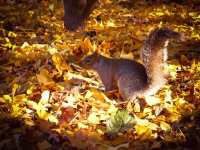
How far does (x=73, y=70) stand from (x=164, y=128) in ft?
5.69

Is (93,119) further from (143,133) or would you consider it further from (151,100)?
(151,100)

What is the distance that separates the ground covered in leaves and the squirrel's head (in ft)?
0.40

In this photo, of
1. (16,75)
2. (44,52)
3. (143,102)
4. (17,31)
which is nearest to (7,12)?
(17,31)

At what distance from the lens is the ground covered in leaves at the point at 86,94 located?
4.01 meters

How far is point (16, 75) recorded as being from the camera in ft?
17.9

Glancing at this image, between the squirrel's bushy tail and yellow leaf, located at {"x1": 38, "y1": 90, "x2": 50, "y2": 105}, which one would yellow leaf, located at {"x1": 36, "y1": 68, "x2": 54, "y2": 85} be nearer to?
yellow leaf, located at {"x1": 38, "y1": 90, "x2": 50, "y2": 105}

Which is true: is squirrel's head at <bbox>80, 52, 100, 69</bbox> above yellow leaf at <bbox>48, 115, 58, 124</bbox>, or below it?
Answer: above

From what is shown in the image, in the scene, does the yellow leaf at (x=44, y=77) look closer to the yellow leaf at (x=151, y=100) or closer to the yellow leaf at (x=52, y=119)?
the yellow leaf at (x=52, y=119)

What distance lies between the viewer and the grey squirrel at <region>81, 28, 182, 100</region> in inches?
165

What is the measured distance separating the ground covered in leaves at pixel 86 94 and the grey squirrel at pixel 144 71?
0.13 metres

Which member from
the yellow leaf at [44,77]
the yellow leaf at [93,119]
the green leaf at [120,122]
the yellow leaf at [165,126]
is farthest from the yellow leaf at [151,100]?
the yellow leaf at [44,77]

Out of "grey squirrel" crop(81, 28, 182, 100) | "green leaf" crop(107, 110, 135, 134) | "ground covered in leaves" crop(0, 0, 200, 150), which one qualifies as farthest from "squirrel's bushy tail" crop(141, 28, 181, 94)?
"green leaf" crop(107, 110, 135, 134)

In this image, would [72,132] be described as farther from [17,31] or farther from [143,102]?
[17,31]

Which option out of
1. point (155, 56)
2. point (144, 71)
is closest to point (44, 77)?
point (144, 71)
